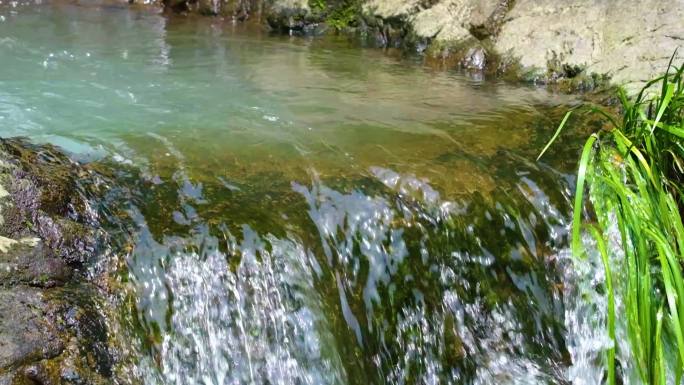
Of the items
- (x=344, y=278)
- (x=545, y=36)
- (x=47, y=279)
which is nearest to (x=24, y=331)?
(x=47, y=279)

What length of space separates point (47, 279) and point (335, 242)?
1.20 meters

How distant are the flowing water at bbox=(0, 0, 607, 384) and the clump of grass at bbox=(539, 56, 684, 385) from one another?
32 cm

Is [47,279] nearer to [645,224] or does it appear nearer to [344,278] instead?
[344,278]

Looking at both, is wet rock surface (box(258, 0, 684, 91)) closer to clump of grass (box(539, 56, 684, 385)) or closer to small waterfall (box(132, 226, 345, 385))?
clump of grass (box(539, 56, 684, 385))

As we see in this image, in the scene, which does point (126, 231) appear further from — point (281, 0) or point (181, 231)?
point (281, 0)

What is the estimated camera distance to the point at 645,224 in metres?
2.67

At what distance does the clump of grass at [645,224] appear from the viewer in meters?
2.56

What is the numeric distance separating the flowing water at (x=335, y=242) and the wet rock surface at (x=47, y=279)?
116 millimetres

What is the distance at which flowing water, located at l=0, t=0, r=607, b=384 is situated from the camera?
264 cm

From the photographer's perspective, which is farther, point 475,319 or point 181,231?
point 475,319

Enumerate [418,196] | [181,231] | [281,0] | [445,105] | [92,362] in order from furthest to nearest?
[281,0] → [445,105] → [418,196] → [181,231] → [92,362]

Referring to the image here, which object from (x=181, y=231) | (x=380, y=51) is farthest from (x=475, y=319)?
(x=380, y=51)

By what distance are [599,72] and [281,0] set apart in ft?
14.4

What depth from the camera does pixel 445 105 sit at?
15.5 feet
